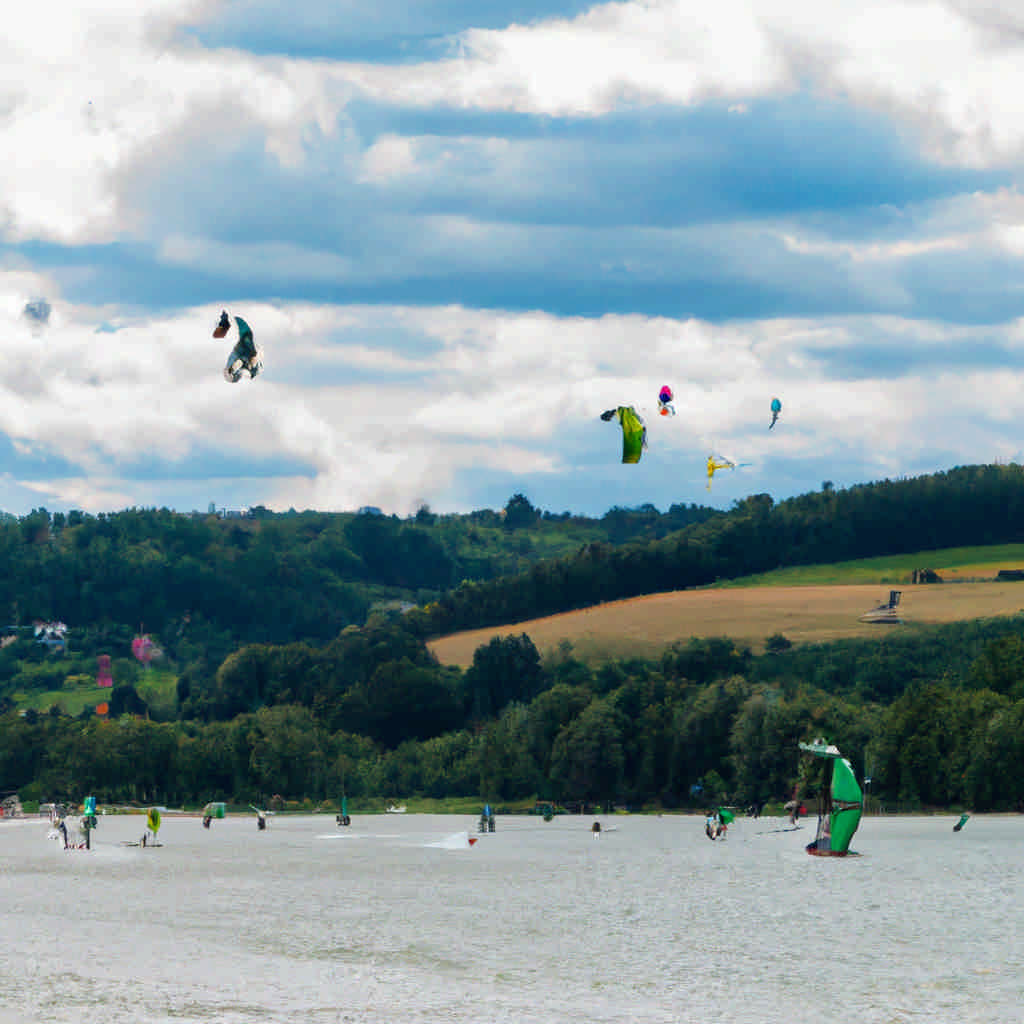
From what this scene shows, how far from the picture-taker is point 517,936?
6575cm

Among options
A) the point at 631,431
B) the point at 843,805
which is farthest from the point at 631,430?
the point at 843,805

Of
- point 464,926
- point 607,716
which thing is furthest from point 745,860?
point 607,716

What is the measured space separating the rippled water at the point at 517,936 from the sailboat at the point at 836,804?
169cm

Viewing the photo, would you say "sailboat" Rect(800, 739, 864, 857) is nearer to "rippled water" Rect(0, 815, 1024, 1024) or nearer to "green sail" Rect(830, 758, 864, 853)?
"green sail" Rect(830, 758, 864, 853)

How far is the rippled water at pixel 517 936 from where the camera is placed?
49.3 m

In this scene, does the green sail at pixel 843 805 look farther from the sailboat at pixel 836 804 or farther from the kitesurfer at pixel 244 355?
the kitesurfer at pixel 244 355

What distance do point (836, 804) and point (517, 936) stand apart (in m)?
45.2

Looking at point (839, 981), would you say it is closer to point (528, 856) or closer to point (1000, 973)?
point (1000, 973)

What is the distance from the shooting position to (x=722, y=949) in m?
62.4

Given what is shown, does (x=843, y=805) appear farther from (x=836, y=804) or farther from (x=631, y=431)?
(x=631, y=431)

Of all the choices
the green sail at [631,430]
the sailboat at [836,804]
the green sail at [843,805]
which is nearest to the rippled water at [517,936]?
the green sail at [843,805]

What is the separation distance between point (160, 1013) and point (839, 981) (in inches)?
828

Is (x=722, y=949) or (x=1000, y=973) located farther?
(x=722, y=949)

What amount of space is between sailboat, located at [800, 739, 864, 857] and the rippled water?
169 centimetres
